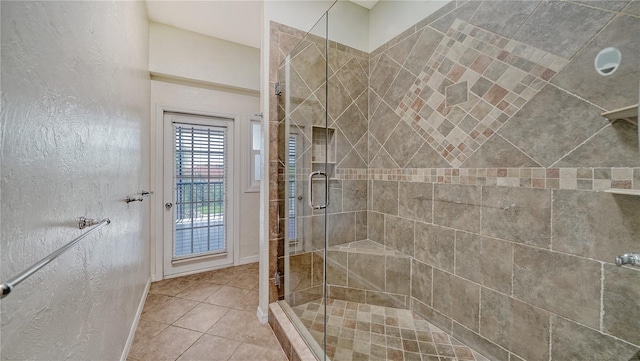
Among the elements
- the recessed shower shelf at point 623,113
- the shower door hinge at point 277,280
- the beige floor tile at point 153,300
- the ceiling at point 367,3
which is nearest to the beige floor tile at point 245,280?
the beige floor tile at point 153,300

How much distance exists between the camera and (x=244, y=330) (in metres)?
1.86

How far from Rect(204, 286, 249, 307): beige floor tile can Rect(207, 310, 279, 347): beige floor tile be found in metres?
0.20

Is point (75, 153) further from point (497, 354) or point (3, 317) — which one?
point (497, 354)

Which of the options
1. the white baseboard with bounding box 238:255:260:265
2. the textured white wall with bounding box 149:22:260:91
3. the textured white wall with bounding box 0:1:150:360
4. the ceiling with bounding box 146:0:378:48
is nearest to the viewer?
the textured white wall with bounding box 0:1:150:360

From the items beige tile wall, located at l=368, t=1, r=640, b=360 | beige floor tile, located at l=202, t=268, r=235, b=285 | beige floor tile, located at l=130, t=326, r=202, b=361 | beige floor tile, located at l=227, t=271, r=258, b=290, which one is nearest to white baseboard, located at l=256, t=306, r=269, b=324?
beige floor tile, located at l=130, t=326, r=202, b=361

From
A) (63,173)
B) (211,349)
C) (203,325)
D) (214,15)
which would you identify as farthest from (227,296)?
(214,15)

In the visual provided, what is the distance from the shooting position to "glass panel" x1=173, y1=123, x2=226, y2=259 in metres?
2.91

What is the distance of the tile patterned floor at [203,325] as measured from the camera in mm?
1631

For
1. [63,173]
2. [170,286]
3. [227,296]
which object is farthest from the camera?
[170,286]

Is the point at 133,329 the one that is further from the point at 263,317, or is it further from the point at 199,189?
the point at 199,189

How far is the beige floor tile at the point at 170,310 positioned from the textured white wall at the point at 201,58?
7.91 feet

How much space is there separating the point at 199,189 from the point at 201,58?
1.58 metres

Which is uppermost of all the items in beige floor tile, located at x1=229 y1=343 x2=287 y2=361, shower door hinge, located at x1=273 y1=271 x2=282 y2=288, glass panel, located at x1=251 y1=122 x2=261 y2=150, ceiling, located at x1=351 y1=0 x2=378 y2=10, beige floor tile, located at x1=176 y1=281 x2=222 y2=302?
ceiling, located at x1=351 y1=0 x2=378 y2=10

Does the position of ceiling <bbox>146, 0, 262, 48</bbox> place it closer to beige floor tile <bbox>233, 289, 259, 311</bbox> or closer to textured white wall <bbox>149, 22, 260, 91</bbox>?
textured white wall <bbox>149, 22, 260, 91</bbox>
